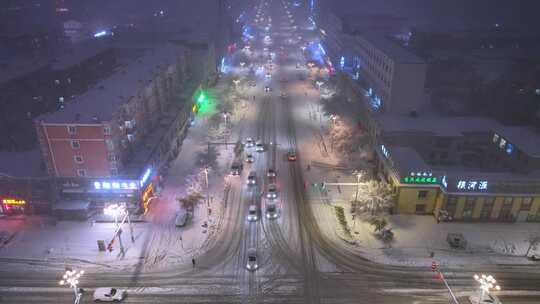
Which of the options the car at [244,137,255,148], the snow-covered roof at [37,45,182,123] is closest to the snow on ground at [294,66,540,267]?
the car at [244,137,255,148]

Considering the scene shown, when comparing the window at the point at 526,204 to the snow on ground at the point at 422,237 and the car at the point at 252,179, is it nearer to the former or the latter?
the snow on ground at the point at 422,237

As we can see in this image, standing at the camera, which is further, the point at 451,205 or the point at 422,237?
the point at 451,205

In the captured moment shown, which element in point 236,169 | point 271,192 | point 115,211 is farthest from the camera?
point 236,169

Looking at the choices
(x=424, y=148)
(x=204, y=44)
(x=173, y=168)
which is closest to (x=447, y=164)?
(x=424, y=148)

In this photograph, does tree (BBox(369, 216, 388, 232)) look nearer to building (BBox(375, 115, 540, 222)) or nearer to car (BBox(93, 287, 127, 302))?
building (BBox(375, 115, 540, 222))

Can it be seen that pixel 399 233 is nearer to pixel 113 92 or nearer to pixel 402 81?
pixel 402 81

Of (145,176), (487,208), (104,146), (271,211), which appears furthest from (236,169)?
(487,208)

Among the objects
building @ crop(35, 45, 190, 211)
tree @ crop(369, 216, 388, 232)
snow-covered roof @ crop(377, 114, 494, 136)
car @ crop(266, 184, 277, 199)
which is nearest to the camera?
tree @ crop(369, 216, 388, 232)

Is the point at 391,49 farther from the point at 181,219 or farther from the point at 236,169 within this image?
the point at 181,219
